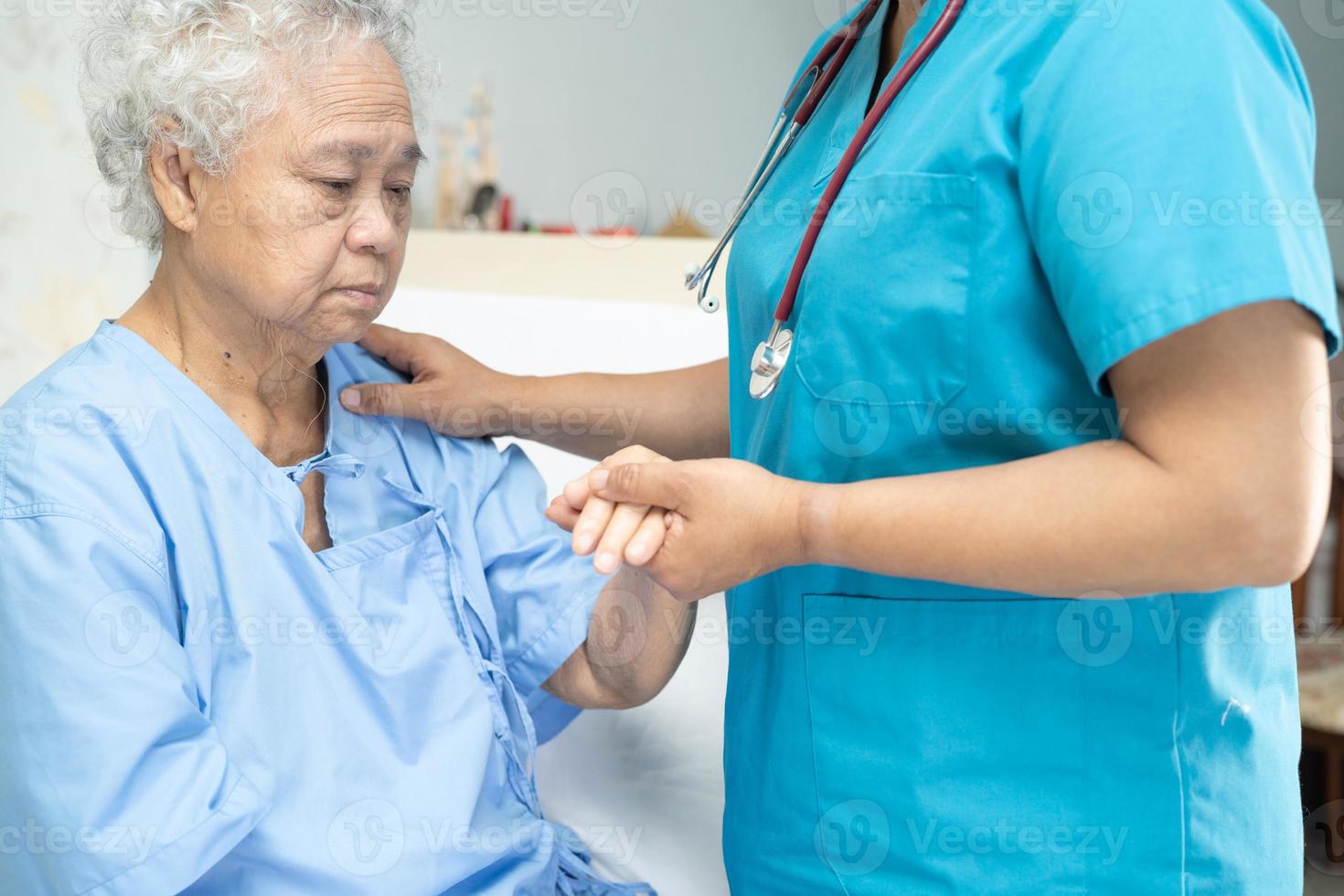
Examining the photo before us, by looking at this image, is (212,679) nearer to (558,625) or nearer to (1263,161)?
(558,625)

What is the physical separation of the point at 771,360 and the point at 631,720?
805 mm

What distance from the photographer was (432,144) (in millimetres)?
3592

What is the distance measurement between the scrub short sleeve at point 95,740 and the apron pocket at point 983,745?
1.73 ft

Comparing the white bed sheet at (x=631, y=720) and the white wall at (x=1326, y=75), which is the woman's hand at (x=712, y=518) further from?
the white wall at (x=1326, y=75)

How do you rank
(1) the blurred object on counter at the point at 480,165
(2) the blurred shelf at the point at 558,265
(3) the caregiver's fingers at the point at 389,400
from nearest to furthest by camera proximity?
(3) the caregiver's fingers at the point at 389,400 < (2) the blurred shelf at the point at 558,265 < (1) the blurred object on counter at the point at 480,165

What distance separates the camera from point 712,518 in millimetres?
852

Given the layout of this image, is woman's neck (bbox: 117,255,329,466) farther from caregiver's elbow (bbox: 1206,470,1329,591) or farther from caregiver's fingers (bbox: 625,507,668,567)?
caregiver's elbow (bbox: 1206,470,1329,591)

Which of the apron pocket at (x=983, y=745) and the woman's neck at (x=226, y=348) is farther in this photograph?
the woman's neck at (x=226, y=348)

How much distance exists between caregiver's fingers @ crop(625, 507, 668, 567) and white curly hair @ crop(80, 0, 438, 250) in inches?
21.7

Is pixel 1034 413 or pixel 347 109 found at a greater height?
pixel 347 109

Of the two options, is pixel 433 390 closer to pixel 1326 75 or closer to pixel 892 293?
pixel 892 293

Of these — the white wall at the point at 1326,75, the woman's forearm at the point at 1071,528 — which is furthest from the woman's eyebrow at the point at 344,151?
the white wall at the point at 1326,75

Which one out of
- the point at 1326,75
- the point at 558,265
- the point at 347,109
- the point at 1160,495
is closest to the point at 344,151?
the point at 347,109

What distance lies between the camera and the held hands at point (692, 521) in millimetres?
840
